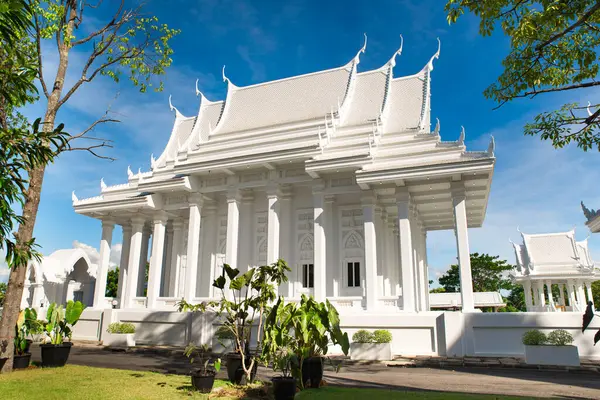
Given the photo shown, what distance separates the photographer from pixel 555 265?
25.4 m

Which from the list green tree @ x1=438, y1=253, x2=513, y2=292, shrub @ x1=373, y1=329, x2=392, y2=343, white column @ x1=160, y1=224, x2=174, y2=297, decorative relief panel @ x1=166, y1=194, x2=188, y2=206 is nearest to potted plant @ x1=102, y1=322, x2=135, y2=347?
white column @ x1=160, y1=224, x2=174, y2=297

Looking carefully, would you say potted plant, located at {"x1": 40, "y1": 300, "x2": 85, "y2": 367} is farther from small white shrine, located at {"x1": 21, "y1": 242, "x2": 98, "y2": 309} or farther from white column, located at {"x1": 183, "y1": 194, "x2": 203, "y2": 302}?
small white shrine, located at {"x1": 21, "y1": 242, "x2": 98, "y2": 309}

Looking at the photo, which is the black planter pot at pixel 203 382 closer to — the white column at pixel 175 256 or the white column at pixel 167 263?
the white column at pixel 175 256

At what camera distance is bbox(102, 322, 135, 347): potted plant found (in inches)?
652

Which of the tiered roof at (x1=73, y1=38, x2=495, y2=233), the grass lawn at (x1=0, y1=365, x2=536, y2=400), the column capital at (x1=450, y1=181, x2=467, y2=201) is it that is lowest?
the grass lawn at (x1=0, y1=365, x2=536, y2=400)

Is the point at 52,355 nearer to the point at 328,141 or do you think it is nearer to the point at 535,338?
the point at 328,141

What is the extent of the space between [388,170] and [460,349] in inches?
228

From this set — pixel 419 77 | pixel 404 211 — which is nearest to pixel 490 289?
pixel 419 77

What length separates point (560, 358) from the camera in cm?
1127

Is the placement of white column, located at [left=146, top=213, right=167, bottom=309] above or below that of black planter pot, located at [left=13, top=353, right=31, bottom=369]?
above

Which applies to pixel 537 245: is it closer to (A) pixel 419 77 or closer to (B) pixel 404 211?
(A) pixel 419 77

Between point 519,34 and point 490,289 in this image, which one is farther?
point 490,289

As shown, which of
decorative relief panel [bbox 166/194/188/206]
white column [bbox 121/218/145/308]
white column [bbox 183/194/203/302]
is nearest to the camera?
white column [bbox 183/194/203/302]

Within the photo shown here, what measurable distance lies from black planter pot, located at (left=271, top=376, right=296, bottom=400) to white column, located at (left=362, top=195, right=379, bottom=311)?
24.8 feet
